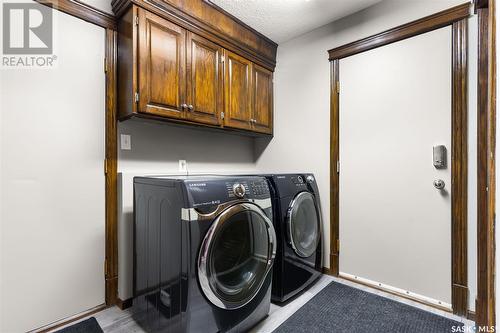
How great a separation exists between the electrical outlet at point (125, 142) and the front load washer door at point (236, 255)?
1055 millimetres

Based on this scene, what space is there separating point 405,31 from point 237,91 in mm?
1424

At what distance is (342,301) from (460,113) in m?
1.57

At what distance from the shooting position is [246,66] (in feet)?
7.95

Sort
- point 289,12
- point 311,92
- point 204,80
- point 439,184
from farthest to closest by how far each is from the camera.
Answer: point 311,92
point 289,12
point 204,80
point 439,184

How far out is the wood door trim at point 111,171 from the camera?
1.78 metres

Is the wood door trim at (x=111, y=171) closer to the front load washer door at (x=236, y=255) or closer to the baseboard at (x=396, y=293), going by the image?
the front load washer door at (x=236, y=255)

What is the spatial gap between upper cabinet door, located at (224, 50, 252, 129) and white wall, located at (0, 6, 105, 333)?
0.98m

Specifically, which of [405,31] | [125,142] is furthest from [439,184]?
[125,142]

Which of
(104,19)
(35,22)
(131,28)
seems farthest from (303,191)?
(35,22)

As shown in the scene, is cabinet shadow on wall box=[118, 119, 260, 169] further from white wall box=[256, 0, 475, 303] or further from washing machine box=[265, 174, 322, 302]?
washing machine box=[265, 174, 322, 302]

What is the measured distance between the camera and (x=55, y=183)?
1.57 meters

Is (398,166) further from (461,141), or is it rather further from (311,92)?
(311,92)

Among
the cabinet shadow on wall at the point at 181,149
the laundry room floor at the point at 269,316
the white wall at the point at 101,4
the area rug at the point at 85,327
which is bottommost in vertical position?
the laundry room floor at the point at 269,316

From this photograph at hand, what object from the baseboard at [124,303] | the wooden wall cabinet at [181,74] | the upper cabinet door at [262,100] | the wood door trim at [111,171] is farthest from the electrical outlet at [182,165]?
the baseboard at [124,303]
